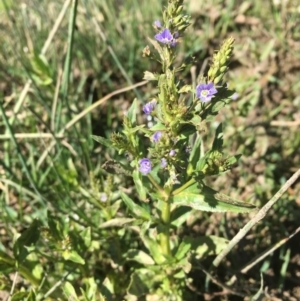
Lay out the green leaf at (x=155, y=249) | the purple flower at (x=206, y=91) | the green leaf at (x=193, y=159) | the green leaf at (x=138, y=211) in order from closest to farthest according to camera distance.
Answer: the purple flower at (x=206, y=91), the green leaf at (x=193, y=159), the green leaf at (x=138, y=211), the green leaf at (x=155, y=249)

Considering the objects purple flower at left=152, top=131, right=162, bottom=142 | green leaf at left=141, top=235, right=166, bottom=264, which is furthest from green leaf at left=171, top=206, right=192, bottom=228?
purple flower at left=152, top=131, right=162, bottom=142

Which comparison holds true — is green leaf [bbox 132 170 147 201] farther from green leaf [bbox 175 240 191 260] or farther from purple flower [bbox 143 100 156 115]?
green leaf [bbox 175 240 191 260]

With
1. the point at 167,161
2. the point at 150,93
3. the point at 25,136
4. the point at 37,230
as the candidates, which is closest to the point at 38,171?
the point at 25,136

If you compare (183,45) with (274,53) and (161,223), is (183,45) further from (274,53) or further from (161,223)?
(161,223)

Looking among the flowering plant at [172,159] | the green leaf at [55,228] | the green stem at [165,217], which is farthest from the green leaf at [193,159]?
the green leaf at [55,228]

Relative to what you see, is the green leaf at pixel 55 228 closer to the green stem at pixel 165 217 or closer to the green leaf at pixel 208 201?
the green stem at pixel 165 217

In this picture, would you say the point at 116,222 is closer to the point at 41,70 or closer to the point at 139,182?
the point at 139,182

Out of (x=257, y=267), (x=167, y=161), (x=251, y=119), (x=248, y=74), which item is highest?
(x=167, y=161)
